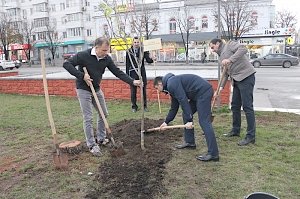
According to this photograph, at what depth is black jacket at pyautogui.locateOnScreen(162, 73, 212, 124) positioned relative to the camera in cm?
430

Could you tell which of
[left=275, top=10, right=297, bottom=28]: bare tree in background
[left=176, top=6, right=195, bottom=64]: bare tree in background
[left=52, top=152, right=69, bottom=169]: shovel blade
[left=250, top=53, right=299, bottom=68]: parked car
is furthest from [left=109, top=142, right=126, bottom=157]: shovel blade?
[left=275, top=10, right=297, bottom=28]: bare tree in background

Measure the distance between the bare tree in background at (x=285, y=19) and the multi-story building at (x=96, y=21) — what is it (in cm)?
906

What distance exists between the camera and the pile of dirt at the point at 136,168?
372cm

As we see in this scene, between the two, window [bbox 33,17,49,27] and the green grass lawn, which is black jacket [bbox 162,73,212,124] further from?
window [bbox 33,17,49,27]

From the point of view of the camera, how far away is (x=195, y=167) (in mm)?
4340

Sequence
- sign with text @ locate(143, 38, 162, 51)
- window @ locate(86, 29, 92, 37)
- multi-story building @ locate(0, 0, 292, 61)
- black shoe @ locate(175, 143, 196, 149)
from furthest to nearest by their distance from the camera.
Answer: window @ locate(86, 29, 92, 37)
multi-story building @ locate(0, 0, 292, 61)
sign with text @ locate(143, 38, 162, 51)
black shoe @ locate(175, 143, 196, 149)

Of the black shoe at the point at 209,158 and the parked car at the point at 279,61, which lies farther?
the parked car at the point at 279,61

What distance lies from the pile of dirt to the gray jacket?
147 cm

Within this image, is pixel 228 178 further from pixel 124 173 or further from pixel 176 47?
pixel 176 47

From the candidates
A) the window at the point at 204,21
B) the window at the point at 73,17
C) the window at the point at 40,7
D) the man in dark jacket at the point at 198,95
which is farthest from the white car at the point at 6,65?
the man in dark jacket at the point at 198,95

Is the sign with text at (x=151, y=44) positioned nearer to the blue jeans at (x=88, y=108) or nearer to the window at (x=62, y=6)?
the blue jeans at (x=88, y=108)

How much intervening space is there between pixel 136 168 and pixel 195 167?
793mm

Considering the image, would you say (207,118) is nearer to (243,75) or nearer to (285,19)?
(243,75)

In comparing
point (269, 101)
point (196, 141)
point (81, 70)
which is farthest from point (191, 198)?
point (269, 101)
